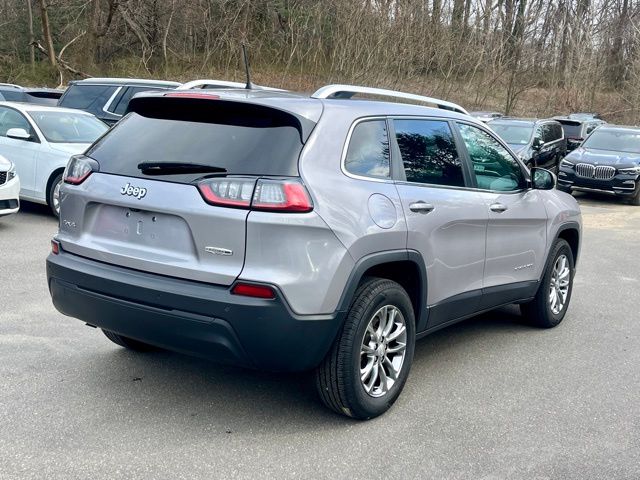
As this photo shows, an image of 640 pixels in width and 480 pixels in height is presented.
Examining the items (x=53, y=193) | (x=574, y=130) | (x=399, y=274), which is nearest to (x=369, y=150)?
(x=399, y=274)

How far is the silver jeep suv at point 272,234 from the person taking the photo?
3633 mm

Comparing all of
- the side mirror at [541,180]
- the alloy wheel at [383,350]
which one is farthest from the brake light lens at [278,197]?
the side mirror at [541,180]

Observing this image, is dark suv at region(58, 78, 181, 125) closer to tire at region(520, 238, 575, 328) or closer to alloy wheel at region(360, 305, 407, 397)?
tire at region(520, 238, 575, 328)

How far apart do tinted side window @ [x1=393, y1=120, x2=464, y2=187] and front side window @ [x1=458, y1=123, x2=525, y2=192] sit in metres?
0.25

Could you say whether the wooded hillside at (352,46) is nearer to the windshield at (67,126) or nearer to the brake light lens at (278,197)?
the windshield at (67,126)

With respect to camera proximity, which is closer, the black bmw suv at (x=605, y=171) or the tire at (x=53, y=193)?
the tire at (x=53, y=193)

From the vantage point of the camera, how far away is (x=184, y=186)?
12.4ft

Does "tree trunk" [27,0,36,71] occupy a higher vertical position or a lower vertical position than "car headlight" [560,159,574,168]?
higher

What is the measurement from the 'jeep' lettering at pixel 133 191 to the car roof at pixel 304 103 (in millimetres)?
609

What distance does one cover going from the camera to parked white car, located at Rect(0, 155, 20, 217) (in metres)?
9.19

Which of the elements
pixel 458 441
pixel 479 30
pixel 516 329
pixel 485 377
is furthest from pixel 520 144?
pixel 479 30

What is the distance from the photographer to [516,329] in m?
6.32

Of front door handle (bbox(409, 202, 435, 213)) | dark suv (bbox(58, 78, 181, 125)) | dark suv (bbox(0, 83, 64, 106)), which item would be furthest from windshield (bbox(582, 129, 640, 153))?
front door handle (bbox(409, 202, 435, 213))

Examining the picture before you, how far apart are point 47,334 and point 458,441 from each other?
3.13 metres
